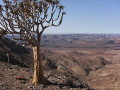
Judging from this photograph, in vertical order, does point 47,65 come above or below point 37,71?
below

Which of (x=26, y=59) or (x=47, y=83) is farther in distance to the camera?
(x=26, y=59)

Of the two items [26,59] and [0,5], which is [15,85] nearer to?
[0,5]

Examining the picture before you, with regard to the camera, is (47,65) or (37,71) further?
(47,65)

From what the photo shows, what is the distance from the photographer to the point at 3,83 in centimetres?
1602

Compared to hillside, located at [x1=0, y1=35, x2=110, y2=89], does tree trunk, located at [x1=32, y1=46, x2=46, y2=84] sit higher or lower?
higher

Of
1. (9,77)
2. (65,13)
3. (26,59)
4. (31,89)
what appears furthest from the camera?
(26,59)

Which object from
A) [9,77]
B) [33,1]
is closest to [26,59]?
[9,77]

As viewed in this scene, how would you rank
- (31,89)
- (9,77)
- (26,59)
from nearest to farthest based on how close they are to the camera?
(31,89)
(9,77)
(26,59)

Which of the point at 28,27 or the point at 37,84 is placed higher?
the point at 28,27

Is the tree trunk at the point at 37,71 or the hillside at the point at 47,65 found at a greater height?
the tree trunk at the point at 37,71

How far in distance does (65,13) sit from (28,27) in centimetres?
240

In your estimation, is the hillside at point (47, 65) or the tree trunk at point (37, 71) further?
the hillside at point (47, 65)

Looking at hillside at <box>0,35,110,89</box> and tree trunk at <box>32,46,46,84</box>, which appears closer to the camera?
tree trunk at <box>32,46,46,84</box>

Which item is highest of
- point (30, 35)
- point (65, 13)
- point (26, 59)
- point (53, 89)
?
point (65, 13)
